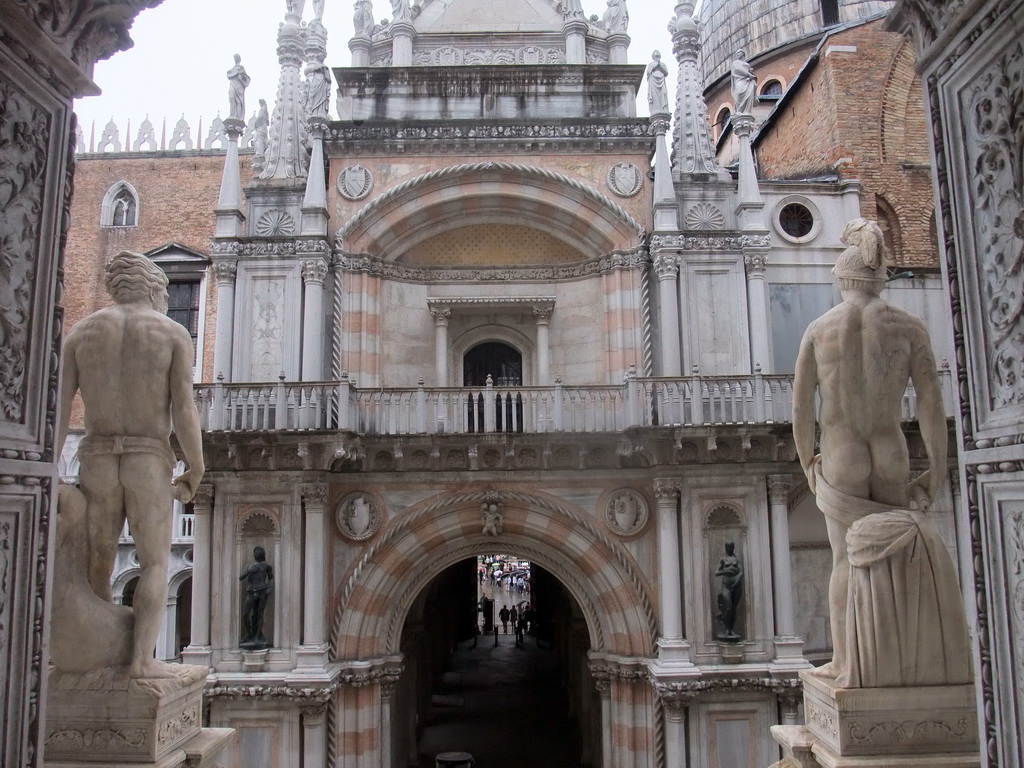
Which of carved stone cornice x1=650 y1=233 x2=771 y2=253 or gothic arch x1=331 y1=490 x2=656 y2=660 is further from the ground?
carved stone cornice x1=650 y1=233 x2=771 y2=253

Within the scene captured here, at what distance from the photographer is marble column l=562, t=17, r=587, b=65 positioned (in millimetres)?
17578

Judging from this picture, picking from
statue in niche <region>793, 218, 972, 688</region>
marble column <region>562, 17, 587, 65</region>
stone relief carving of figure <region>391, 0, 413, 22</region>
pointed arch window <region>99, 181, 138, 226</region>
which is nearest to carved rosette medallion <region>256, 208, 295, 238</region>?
stone relief carving of figure <region>391, 0, 413, 22</region>

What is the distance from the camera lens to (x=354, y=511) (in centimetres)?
1518

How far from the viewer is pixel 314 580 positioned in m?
14.5

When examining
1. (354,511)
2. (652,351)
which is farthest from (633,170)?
(354,511)

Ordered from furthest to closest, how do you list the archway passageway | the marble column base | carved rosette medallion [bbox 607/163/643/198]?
the archway passageway, carved rosette medallion [bbox 607/163/643/198], the marble column base

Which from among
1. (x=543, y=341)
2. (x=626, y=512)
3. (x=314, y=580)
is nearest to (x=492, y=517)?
(x=626, y=512)

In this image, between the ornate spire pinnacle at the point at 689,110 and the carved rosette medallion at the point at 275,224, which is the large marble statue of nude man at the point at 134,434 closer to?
the carved rosette medallion at the point at 275,224

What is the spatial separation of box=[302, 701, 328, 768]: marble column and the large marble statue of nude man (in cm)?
870

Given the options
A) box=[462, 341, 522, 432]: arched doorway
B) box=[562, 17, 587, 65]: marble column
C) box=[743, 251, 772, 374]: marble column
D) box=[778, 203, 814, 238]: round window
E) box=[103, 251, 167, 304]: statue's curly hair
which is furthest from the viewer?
box=[462, 341, 522, 432]: arched doorway

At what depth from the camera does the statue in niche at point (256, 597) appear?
1433 cm

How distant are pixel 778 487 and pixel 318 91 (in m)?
11.6

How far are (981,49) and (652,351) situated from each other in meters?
11.7

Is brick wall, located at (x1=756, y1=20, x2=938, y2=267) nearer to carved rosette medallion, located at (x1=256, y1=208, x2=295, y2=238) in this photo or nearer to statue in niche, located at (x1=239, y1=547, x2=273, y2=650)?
carved rosette medallion, located at (x1=256, y1=208, x2=295, y2=238)
